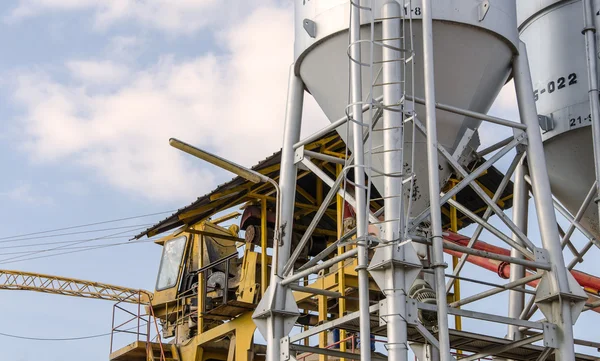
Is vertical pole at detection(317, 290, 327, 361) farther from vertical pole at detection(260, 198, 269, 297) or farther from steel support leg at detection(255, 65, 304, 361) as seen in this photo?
steel support leg at detection(255, 65, 304, 361)

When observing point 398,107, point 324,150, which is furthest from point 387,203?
point 324,150

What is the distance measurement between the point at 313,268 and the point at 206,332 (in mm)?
15489

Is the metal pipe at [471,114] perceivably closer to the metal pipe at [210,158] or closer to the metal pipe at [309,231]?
the metal pipe at [309,231]

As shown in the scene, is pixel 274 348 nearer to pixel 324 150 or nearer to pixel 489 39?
pixel 489 39

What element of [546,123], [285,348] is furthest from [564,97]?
[285,348]

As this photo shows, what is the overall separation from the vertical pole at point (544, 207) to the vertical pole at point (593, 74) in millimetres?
1150

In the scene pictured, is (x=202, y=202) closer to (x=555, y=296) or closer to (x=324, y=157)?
(x=324, y=157)

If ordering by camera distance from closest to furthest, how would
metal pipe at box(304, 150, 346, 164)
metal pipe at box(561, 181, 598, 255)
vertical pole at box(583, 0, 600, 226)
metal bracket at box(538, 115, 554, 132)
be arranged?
metal pipe at box(304, 150, 346, 164) → vertical pole at box(583, 0, 600, 226) → metal pipe at box(561, 181, 598, 255) → metal bracket at box(538, 115, 554, 132)

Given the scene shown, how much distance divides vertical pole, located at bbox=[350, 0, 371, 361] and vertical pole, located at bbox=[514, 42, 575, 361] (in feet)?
9.25

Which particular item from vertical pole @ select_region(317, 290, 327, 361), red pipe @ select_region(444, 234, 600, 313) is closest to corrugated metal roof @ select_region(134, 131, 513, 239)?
vertical pole @ select_region(317, 290, 327, 361)

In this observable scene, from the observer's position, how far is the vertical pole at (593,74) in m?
14.6

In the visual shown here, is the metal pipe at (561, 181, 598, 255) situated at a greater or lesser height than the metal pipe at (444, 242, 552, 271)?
greater

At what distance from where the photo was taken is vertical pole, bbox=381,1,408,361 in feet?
38.1

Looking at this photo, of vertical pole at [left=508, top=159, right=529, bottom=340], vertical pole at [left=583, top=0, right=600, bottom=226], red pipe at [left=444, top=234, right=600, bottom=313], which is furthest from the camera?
red pipe at [left=444, top=234, right=600, bottom=313]
